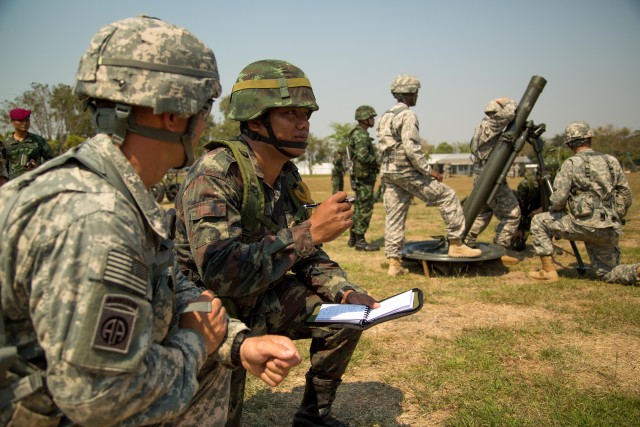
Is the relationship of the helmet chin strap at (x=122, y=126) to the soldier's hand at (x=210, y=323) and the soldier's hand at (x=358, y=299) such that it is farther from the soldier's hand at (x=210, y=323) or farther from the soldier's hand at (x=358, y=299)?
the soldier's hand at (x=358, y=299)

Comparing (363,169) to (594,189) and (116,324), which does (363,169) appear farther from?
(116,324)

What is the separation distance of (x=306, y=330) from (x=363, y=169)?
274 inches

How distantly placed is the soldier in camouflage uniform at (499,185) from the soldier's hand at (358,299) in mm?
5153

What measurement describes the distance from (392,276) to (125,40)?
5.73 m

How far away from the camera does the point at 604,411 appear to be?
327 centimetres

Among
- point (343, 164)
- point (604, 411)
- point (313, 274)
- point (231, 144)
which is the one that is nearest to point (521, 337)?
point (604, 411)

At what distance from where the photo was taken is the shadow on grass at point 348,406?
3338 mm

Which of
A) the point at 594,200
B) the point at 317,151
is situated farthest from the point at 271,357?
the point at 317,151

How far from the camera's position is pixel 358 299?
287cm

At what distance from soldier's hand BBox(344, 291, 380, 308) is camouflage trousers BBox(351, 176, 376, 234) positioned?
20.8 feet

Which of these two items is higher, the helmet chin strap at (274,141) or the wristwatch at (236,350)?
the helmet chin strap at (274,141)

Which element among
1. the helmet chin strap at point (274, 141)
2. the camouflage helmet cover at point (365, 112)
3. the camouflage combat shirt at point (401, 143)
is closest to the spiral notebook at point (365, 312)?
the helmet chin strap at point (274, 141)

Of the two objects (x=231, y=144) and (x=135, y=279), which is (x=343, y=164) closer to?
(x=231, y=144)

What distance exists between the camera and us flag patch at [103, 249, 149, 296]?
1.33 meters
